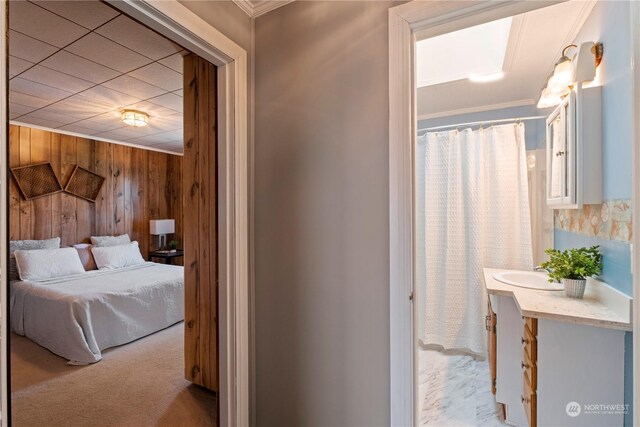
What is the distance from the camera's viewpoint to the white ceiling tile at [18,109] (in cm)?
325

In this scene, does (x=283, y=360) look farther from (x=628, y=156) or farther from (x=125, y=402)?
(x=628, y=156)

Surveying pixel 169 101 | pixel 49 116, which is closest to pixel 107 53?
pixel 169 101

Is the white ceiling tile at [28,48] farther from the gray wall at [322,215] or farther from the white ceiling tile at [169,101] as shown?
the gray wall at [322,215]

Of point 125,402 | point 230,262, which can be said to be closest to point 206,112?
point 230,262

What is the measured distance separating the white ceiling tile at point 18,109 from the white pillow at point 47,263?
1.55m

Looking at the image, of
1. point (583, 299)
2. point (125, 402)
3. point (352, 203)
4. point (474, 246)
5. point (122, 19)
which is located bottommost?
point (125, 402)

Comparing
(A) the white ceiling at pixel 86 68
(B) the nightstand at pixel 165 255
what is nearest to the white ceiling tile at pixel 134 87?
(A) the white ceiling at pixel 86 68

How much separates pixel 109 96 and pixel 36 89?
1.88 feet

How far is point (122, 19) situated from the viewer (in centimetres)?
178

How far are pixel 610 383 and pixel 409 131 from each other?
4.97 ft

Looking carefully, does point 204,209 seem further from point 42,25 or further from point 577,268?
point 577,268

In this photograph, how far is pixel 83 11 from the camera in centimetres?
171

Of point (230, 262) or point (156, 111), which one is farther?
point (156, 111)

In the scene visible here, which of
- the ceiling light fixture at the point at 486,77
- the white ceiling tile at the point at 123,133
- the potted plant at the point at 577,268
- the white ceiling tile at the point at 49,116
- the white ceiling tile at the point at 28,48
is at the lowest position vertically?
the potted plant at the point at 577,268
